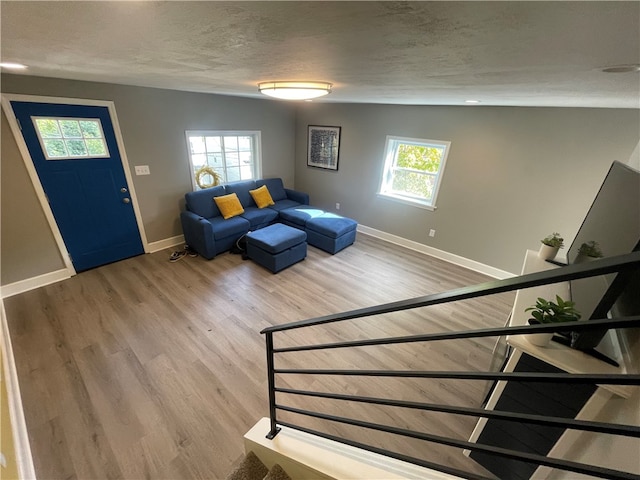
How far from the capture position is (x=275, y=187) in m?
4.92

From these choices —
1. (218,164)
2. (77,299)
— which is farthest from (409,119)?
(77,299)

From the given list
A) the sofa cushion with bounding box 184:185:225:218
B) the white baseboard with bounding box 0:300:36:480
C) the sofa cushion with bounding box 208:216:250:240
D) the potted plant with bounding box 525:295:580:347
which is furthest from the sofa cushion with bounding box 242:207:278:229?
the potted plant with bounding box 525:295:580:347

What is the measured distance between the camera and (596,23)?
0.51 meters

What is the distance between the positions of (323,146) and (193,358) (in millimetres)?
4147

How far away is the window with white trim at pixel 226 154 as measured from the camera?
402cm

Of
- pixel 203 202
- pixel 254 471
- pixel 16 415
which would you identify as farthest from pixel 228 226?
pixel 254 471

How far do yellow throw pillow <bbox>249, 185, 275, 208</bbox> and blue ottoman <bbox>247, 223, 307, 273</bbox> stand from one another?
943mm

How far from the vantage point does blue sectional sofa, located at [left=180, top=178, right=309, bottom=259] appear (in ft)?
11.9

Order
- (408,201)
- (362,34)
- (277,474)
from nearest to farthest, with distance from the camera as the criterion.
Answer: (362,34)
(277,474)
(408,201)

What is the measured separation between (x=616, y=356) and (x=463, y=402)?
1.22 metres

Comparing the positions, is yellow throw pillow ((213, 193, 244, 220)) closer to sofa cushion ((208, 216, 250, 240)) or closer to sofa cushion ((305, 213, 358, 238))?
sofa cushion ((208, 216, 250, 240))

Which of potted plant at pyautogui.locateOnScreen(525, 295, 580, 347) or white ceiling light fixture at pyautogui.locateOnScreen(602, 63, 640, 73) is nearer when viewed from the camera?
white ceiling light fixture at pyautogui.locateOnScreen(602, 63, 640, 73)

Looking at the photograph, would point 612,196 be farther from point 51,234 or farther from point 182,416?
point 51,234

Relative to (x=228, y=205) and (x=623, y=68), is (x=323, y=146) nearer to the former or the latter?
(x=228, y=205)
